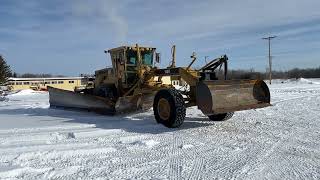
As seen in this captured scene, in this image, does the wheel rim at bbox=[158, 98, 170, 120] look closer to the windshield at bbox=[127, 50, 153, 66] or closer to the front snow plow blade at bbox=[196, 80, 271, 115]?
the front snow plow blade at bbox=[196, 80, 271, 115]

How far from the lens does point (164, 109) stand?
10945mm

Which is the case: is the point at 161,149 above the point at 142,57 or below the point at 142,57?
below

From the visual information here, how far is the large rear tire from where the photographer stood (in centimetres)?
1040

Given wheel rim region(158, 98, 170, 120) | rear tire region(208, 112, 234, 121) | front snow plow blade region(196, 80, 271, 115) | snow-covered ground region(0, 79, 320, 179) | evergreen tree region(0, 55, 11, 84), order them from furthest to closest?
1. evergreen tree region(0, 55, 11, 84)
2. rear tire region(208, 112, 234, 121)
3. wheel rim region(158, 98, 170, 120)
4. front snow plow blade region(196, 80, 271, 115)
5. snow-covered ground region(0, 79, 320, 179)

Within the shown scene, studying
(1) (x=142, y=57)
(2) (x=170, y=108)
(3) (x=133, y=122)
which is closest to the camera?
(2) (x=170, y=108)

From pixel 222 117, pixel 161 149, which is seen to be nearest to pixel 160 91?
pixel 222 117

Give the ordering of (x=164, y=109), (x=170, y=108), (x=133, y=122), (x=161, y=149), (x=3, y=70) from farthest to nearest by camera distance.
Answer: (x=3, y=70) → (x=133, y=122) → (x=164, y=109) → (x=170, y=108) → (x=161, y=149)

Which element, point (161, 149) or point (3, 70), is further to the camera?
point (3, 70)

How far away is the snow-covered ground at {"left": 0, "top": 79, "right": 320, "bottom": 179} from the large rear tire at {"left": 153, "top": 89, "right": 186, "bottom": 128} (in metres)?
0.23

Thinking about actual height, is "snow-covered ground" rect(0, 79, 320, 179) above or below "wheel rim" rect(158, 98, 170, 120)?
below

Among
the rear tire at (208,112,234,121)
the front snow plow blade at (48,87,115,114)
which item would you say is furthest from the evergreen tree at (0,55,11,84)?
the rear tire at (208,112,234,121)

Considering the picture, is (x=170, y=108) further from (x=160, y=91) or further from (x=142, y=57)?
(x=142, y=57)

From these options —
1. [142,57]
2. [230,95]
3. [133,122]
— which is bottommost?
[133,122]

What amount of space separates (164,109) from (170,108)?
42 centimetres
